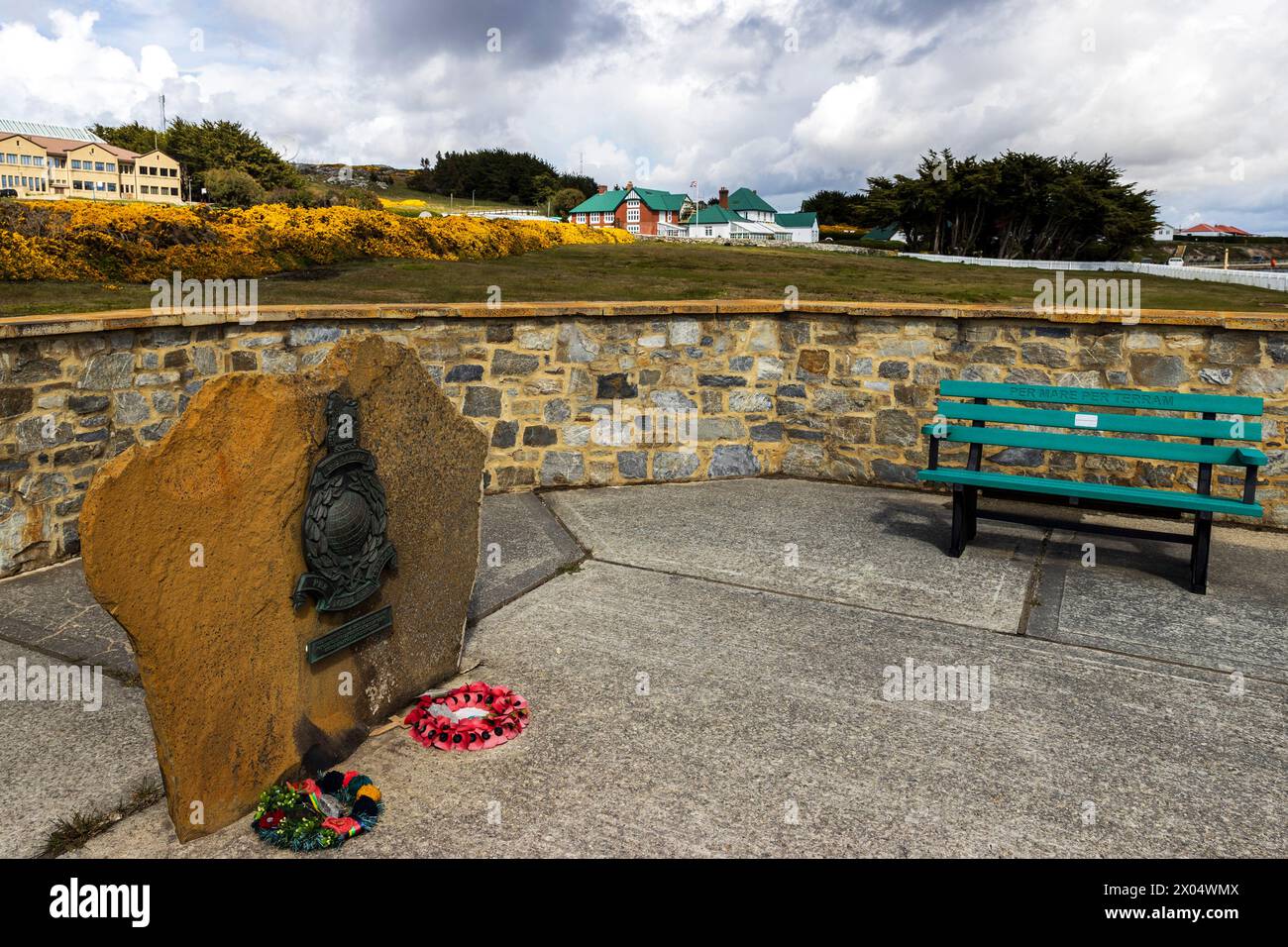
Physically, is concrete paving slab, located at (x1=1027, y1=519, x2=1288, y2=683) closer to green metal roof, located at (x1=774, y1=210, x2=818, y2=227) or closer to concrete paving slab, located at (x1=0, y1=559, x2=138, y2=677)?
concrete paving slab, located at (x1=0, y1=559, x2=138, y2=677)

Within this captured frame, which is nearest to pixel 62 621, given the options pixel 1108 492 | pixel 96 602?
pixel 96 602

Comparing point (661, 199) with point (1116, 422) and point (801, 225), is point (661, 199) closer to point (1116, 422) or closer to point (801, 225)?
point (801, 225)

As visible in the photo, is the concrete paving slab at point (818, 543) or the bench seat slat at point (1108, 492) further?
the concrete paving slab at point (818, 543)

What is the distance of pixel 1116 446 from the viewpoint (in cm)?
478

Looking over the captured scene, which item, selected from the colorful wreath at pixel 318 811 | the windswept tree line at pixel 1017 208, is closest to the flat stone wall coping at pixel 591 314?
the colorful wreath at pixel 318 811

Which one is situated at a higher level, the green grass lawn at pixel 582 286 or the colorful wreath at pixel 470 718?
the green grass lawn at pixel 582 286

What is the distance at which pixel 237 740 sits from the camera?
2545mm

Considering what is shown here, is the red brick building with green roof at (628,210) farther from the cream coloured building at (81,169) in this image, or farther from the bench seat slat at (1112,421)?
the bench seat slat at (1112,421)

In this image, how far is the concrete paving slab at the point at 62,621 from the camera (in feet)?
12.1

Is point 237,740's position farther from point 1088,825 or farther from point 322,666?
point 1088,825

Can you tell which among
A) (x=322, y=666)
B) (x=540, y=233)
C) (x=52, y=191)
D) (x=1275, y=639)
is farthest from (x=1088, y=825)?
(x=52, y=191)

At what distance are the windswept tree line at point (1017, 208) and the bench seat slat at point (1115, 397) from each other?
34.2m
